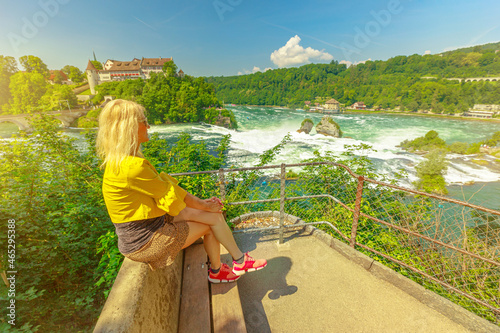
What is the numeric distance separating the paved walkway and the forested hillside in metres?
96.2

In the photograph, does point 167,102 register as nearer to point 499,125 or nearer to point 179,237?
point 179,237

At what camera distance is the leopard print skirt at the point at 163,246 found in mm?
1571

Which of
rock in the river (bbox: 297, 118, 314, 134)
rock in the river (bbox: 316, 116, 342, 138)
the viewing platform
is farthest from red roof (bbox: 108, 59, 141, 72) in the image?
the viewing platform

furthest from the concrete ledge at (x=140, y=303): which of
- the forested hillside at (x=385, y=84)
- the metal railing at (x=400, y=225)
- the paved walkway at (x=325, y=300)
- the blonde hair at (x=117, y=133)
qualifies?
the forested hillside at (x=385, y=84)

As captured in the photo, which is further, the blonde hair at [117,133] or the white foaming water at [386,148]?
the white foaming water at [386,148]

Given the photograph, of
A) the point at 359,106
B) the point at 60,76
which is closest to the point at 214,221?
the point at 60,76

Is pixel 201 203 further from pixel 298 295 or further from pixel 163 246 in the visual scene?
pixel 298 295

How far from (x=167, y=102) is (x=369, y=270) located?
5365cm

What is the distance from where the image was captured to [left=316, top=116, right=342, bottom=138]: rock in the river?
4056 cm

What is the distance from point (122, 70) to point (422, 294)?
9416cm

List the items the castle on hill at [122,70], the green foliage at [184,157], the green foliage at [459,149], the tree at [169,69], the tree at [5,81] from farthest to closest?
the castle on hill at [122,70], the tree at [169,69], the green foliage at [459,149], the tree at [5,81], the green foliage at [184,157]

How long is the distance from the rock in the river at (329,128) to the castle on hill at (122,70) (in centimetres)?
5078

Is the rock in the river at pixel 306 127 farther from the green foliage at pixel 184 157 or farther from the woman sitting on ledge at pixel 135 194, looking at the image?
the woman sitting on ledge at pixel 135 194

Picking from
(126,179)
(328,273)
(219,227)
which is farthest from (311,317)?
(126,179)
